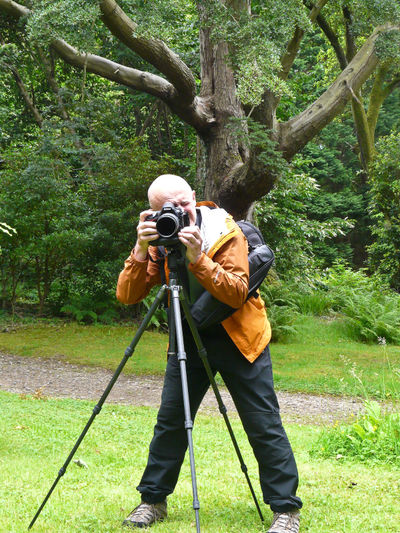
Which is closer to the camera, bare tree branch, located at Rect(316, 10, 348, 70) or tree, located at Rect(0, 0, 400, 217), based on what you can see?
tree, located at Rect(0, 0, 400, 217)

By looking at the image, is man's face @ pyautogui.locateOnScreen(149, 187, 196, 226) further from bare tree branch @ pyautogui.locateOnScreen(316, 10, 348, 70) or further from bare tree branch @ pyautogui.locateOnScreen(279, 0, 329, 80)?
bare tree branch @ pyautogui.locateOnScreen(316, 10, 348, 70)

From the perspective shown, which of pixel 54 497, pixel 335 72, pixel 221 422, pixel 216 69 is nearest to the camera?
pixel 54 497

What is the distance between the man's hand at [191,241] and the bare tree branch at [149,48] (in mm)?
7314

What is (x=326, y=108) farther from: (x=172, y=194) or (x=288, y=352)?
(x=172, y=194)

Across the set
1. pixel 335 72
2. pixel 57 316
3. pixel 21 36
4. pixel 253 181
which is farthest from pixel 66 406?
pixel 335 72

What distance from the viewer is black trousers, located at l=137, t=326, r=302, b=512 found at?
131 inches

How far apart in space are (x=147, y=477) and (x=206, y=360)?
34.6 inches

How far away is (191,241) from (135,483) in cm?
224

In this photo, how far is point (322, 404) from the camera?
8.34m

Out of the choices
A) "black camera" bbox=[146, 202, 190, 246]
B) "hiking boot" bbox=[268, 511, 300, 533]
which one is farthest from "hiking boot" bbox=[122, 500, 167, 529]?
"black camera" bbox=[146, 202, 190, 246]

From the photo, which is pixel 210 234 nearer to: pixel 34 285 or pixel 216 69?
pixel 216 69

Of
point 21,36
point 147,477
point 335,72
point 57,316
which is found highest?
point 335,72

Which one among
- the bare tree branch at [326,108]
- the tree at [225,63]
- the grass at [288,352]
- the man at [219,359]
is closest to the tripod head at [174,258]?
the man at [219,359]

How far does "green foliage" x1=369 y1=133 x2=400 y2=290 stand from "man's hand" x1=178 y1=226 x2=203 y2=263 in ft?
50.6
